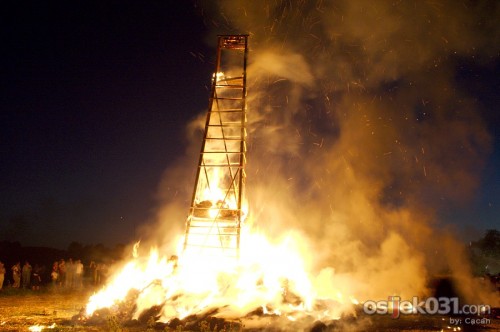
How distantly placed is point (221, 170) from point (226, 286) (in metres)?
5.09

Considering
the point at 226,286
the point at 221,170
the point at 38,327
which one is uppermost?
the point at 221,170

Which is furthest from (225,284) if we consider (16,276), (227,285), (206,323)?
(16,276)

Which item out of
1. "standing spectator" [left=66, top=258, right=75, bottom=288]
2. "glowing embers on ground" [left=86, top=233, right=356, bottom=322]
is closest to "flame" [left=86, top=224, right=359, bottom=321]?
"glowing embers on ground" [left=86, top=233, right=356, bottom=322]

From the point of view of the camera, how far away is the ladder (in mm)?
15930

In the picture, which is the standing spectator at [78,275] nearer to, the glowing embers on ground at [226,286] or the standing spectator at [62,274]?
the standing spectator at [62,274]

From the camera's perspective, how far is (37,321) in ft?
41.7

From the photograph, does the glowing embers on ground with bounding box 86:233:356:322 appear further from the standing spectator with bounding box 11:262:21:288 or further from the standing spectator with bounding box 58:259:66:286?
the standing spectator with bounding box 58:259:66:286

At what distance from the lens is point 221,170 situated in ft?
56.6

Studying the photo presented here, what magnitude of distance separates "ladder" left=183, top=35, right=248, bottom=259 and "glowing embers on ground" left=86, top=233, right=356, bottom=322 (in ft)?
2.70

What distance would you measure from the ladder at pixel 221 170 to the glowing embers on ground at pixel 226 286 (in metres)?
0.82

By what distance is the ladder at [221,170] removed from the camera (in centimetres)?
1593

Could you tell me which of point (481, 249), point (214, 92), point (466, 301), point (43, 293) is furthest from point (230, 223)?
point (481, 249)

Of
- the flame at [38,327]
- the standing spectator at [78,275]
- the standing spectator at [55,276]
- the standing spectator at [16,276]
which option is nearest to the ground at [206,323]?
the flame at [38,327]

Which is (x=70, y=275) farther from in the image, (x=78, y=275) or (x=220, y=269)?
(x=220, y=269)
